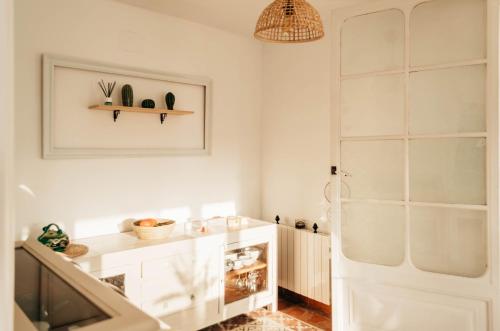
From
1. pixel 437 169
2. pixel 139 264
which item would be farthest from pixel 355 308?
pixel 139 264

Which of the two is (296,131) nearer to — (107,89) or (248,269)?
(248,269)

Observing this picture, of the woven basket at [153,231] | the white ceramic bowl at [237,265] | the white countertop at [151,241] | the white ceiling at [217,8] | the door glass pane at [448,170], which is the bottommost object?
the white ceramic bowl at [237,265]

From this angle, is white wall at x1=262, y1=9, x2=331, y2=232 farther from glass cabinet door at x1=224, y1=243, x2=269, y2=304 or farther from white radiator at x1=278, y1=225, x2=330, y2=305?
glass cabinet door at x1=224, y1=243, x2=269, y2=304

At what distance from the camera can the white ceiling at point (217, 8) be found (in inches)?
113

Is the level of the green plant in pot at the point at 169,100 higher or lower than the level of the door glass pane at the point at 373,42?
lower

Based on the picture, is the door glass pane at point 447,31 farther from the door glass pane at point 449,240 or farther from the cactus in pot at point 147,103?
the cactus in pot at point 147,103

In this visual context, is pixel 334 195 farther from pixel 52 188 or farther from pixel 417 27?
pixel 52 188

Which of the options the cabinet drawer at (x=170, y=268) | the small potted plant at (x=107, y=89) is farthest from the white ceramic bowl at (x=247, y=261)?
the small potted plant at (x=107, y=89)

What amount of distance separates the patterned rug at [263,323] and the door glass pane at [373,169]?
1.27 m

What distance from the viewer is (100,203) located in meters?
2.81

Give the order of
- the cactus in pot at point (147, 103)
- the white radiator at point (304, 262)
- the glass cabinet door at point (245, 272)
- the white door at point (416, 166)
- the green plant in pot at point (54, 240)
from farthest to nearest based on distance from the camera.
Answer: the white radiator at point (304, 262)
the glass cabinet door at point (245, 272)
the cactus in pot at point (147, 103)
the green plant in pot at point (54, 240)
the white door at point (416, 166)

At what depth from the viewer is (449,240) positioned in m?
2.29

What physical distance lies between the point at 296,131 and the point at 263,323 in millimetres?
1742

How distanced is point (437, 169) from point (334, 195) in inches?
26.0
